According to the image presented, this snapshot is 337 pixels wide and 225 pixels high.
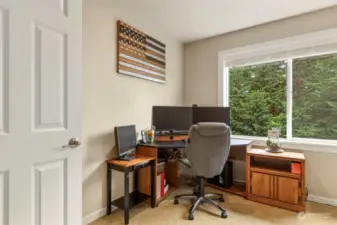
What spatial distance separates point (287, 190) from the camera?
2508mm

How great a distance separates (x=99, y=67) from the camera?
2316 mm

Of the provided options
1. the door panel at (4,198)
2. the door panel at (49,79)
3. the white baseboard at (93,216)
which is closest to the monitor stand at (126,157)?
the white baseboard at (93,216)

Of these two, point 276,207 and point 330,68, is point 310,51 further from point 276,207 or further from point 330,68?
point 276,207

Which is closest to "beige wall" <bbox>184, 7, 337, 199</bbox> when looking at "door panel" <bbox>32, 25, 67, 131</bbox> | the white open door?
the white open door

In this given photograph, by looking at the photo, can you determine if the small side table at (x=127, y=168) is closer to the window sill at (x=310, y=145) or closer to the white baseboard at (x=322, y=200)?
the window sill at (x=310, y=145)

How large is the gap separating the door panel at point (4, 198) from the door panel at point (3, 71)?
9.4 inches

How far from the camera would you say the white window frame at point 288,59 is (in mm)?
2660

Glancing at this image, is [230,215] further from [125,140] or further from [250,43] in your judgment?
[250,43]

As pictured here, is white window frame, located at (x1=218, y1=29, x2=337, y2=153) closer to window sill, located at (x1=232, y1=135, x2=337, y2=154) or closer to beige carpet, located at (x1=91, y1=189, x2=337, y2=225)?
window sill, located at (x1=232, y1=135, x2=337, y2=154)

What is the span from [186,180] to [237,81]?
6.02ft

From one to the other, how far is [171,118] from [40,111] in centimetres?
200

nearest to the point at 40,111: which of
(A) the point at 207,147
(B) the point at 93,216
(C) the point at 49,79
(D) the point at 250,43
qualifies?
(C) the point at 49,79

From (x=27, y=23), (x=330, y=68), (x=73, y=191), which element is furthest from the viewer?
(x=330, y=68)

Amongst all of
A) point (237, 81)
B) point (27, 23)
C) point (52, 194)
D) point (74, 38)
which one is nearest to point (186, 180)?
point (237, 81)
